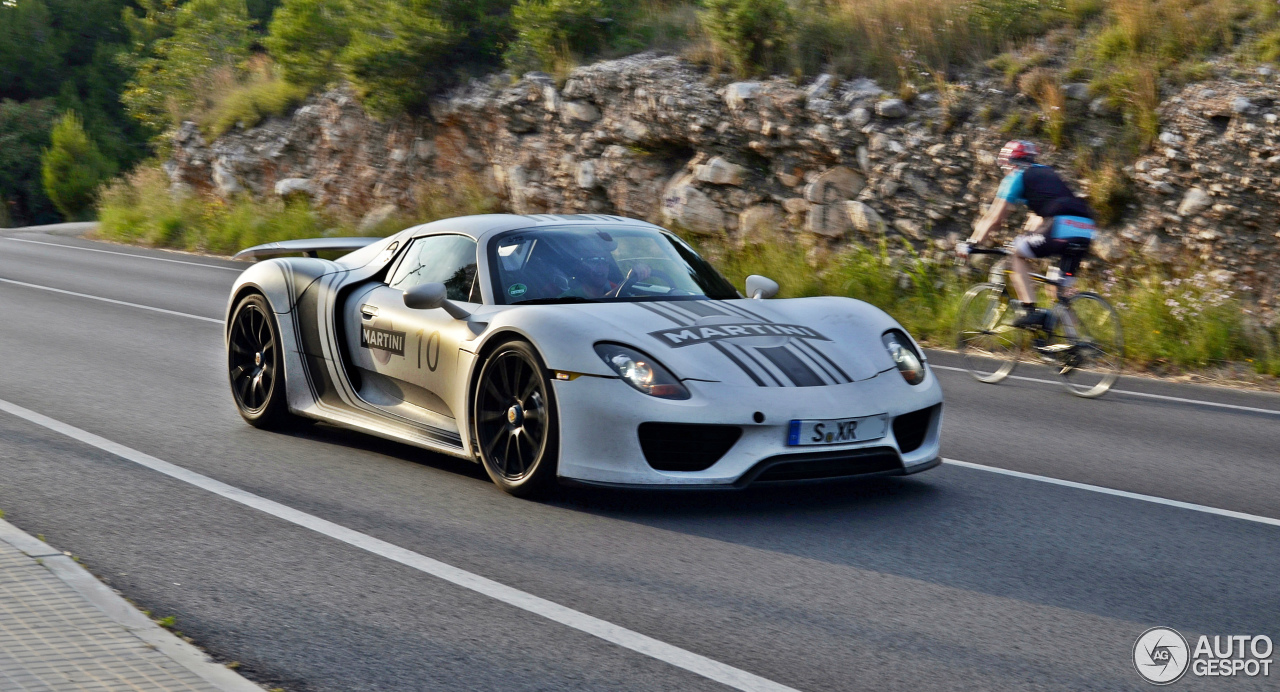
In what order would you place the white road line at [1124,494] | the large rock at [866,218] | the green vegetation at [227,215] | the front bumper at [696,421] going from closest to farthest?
the front bumper at [696,421], the white road line at [1124,494], the large rock at [866,218], the green vegetation at [227,215]

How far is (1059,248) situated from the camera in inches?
383

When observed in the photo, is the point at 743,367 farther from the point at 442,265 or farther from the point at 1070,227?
the point at 1070,227

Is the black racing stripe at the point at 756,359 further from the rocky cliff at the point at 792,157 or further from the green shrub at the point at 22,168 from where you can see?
the green shrub at the point at 22,168

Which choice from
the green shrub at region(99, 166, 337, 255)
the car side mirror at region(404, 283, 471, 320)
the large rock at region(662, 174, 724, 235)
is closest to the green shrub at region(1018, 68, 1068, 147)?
the large rock at region(662, 174, 724, 235)

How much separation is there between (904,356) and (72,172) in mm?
39527

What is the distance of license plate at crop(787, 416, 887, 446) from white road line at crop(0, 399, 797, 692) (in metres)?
1.43

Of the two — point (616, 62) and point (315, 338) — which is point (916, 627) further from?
point (616, 62)

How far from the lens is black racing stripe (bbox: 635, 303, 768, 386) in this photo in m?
5.34

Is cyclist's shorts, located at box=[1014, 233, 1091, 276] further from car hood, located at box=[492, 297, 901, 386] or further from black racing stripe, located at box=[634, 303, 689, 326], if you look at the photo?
black racing stripe, located at box=[634, 303, 689, 326]

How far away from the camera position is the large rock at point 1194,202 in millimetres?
12781

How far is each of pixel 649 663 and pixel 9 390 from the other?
21.2 ft

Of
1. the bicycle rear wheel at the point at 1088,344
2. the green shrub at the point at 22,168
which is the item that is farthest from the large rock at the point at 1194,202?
the green shrub at the point at 22,168

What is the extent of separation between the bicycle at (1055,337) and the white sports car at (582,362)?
398cm

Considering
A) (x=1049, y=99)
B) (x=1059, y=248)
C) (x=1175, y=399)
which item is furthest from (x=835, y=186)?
(x=1175, y=399)
